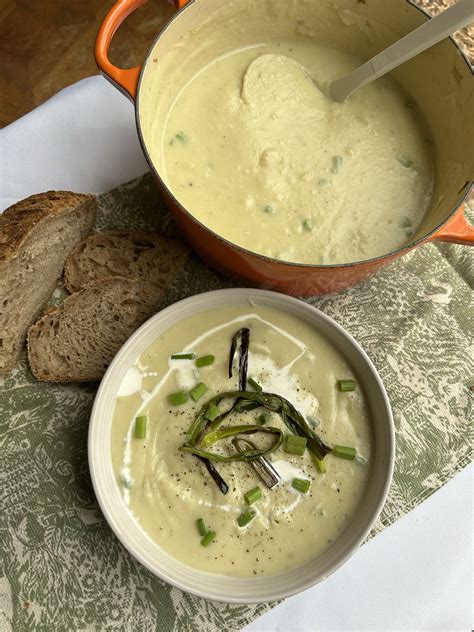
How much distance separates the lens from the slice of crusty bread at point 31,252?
163 cm

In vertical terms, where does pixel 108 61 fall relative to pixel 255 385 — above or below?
above

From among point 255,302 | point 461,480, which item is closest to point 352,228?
point 255,302

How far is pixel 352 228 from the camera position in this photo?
1605mm

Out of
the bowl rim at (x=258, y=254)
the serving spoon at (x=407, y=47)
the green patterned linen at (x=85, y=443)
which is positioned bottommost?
the green patterned linen at (x=85, y=443)

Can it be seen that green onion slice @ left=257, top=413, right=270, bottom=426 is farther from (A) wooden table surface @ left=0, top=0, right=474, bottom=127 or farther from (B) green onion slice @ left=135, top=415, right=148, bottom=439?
(A) wooden table surface @ left=0, top=0, right=474, bottom=127

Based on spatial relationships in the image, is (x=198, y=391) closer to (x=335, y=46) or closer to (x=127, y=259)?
(x=127, y=259)

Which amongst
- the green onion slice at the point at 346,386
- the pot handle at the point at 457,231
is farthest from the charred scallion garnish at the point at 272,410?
the pot handle at the point at 457,231

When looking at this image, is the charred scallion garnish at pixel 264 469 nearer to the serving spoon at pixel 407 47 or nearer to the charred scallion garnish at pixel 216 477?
the charred scallion garnish at pixel 216 477

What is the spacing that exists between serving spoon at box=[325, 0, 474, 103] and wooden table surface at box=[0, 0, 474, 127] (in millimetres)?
893

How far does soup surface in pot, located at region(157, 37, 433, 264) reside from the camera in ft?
5.21

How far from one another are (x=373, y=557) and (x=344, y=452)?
32 centimetres

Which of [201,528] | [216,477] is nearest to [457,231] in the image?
[216,477]

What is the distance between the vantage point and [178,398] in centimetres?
153

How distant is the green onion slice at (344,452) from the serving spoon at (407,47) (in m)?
0.91
